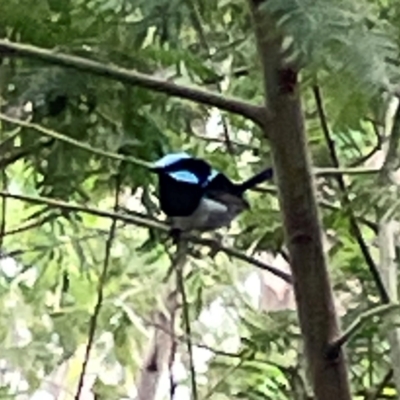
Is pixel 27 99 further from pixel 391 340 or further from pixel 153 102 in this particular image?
pixel 391 340

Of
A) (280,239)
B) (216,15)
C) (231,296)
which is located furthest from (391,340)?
(231,296)

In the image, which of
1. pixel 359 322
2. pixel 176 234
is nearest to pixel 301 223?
pixel 359 322

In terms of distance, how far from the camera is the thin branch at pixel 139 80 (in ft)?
1.83

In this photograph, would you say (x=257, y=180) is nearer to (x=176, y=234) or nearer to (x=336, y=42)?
(x=176, y=234)

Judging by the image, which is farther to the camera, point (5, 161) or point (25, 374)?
point (25, 374)

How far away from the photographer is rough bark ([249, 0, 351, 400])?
0.57 m

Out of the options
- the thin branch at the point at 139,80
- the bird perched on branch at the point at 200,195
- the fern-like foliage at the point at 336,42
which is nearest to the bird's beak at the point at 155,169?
the bird perched on branch at the point at 200,195

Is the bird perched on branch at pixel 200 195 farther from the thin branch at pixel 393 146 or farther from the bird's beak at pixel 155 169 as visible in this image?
the thin branch at pixel 393 146

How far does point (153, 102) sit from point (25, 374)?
2.22 feet

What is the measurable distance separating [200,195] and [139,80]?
275mm

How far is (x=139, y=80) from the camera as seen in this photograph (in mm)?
558

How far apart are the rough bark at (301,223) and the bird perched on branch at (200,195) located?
0.16 meters

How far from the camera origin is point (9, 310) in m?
1.35

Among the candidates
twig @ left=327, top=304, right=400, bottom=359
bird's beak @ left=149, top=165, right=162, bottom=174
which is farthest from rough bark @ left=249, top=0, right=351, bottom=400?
bird's beak @ left=149, top=165, right=162, bottom=174
